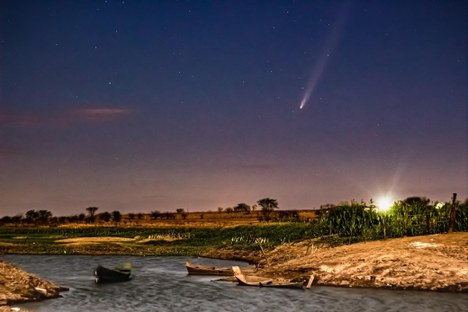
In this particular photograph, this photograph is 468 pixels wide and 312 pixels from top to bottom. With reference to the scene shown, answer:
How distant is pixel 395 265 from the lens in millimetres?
39094

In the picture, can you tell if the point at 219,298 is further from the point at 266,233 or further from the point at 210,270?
the point at 266,233

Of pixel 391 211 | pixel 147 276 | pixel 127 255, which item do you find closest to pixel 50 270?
pixel 147 276

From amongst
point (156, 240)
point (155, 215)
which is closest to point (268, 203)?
point (155, 215)

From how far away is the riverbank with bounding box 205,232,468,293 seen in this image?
122 feet

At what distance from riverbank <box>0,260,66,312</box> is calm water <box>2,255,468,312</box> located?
0.66 meters

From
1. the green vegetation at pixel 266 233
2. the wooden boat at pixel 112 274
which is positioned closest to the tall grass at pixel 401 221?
the green vegetation at pixel 266 233

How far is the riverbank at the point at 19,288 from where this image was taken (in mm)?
32188

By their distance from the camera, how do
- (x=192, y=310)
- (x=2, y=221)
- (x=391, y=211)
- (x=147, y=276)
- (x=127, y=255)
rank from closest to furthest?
(x=192, y=310), (x=147, y=276), (x=391, y=211), (x=127, y=255), (x=2, y=221)

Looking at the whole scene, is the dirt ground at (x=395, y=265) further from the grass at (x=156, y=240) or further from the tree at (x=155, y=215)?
the tree at (x=155, y=215)

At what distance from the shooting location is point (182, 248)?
73.6m

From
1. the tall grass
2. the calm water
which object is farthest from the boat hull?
the tall grass

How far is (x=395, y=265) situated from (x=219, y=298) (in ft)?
37.3

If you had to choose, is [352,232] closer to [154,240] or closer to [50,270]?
[50,270]

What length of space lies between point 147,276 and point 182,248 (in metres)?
24.3
